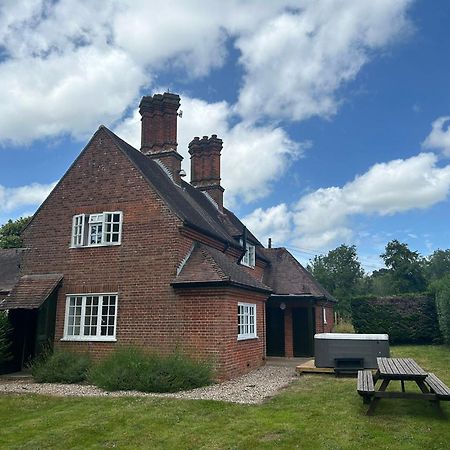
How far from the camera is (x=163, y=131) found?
1950 centimetres

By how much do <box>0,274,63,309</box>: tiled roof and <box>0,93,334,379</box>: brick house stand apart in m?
0.04

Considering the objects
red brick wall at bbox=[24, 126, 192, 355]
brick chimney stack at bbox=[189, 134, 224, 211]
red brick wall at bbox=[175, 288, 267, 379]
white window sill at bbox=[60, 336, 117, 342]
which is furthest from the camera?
brick chimney stack at bbox=[189, 134, 224, 211]

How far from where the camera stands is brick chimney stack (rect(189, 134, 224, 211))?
23.4 m

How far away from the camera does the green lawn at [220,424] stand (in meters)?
6.79

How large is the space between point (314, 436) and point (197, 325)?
681 cm

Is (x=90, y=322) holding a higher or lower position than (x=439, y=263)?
lower

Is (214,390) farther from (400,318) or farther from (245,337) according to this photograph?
(400,318)

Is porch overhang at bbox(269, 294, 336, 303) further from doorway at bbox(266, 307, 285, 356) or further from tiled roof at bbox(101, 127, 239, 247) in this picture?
tiled roof at bbox(101, 127, 239, 247)

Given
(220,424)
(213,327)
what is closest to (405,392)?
(220,424)

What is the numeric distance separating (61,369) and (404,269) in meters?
35.1

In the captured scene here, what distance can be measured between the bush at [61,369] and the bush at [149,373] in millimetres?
560

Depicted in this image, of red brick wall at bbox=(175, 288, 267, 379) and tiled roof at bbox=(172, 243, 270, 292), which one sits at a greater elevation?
tiled roof at bbox=(172, 243, 270, 292)

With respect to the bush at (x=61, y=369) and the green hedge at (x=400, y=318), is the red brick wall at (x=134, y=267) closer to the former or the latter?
the bush at (x=61, y=369)

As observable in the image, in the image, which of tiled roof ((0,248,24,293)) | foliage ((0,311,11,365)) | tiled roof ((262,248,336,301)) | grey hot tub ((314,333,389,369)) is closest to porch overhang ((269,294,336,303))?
tiled roof ((262,248,336,301))
